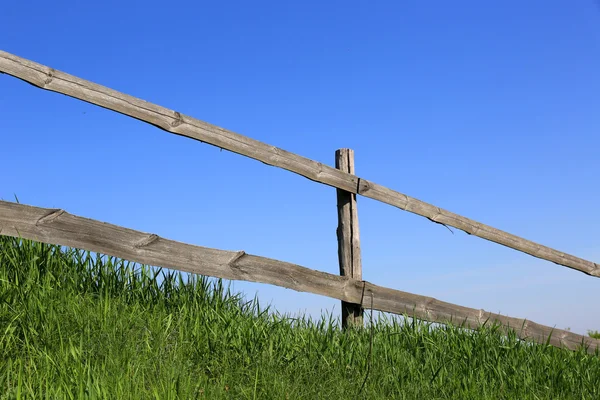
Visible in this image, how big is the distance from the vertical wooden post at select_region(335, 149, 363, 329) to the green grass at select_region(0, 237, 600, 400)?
0.84ft

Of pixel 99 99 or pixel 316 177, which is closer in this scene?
pixel 99 99

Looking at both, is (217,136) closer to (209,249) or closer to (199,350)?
(209,249)

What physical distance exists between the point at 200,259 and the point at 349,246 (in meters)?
1.56

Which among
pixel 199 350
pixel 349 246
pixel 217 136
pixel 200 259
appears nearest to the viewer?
pixel 199 350

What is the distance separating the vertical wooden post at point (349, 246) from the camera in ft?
18.5

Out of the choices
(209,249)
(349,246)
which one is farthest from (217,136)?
(349,246)

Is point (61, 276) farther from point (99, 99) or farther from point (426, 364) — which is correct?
point (426, 364)

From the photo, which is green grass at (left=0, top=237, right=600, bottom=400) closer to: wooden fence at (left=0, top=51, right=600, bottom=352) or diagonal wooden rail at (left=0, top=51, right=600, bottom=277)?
wooden fence at (left=0, top=51, right=600, bottom=352)

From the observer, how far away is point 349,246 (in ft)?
18.8

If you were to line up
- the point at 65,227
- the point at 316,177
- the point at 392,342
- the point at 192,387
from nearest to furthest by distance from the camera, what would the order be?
1. the point at 192,387
2. the point at 65,227
3. the point at 392,342
4. the point at 316,177

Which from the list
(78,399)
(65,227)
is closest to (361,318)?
(65,227)

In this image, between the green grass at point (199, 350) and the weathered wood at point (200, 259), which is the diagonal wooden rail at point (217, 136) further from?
the green grass at point (199, 350)

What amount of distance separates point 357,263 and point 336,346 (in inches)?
49.9

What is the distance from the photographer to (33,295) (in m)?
3.92
